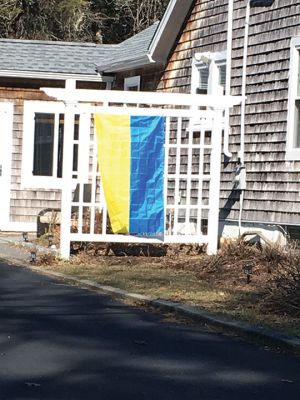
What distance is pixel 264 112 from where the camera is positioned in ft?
47.9

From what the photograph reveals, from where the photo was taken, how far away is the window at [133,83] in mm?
19266

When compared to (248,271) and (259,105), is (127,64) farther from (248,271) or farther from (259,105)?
(248,271)

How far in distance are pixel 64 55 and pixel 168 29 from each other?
12.9ft

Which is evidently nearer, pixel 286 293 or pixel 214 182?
pixel 286 293

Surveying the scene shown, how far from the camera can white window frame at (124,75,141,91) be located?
19250 mm

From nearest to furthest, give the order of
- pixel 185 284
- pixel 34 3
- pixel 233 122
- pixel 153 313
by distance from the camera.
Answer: pixel 153 313
pixel 185 284
pixel 233 122
pixel 34 3

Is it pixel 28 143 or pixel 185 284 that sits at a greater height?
pixel 28 143

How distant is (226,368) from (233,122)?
28.2ft

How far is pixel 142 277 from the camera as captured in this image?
12.1 metres

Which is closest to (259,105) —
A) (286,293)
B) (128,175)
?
(128,175)

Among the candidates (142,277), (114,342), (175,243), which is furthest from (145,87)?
(114,342)

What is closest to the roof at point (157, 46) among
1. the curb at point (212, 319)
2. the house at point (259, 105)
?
the house at point (259, 105)

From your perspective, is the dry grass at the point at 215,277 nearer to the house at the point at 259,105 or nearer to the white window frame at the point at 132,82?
the house at the point at 259,105

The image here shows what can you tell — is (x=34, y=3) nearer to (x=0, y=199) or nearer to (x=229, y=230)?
(x=0, y=199)
